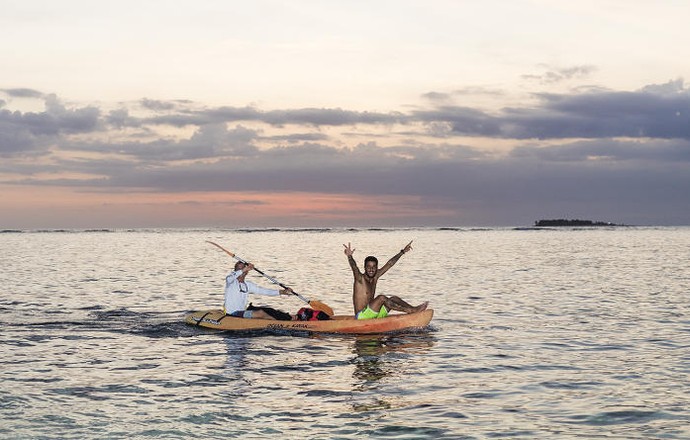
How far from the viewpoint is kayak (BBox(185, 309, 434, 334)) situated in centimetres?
2373

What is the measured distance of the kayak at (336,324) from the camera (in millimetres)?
23734

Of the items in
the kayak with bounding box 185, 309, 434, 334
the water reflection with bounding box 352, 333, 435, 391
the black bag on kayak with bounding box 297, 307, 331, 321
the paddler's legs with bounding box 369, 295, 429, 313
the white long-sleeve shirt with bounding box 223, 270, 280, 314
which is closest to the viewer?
the water reflection with bounding box 352, 333, 435, 391

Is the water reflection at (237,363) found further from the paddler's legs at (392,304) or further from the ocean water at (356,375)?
the paddler's legs at (392,304)

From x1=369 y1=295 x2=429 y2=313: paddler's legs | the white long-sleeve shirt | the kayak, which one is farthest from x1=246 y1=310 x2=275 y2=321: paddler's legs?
x1=369 y1=295 x2=429 y2=313: paddler's legs

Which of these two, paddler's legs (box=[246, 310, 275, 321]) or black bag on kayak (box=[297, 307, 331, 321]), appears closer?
black bag on kayak (box=[297, 307, 331, 321])

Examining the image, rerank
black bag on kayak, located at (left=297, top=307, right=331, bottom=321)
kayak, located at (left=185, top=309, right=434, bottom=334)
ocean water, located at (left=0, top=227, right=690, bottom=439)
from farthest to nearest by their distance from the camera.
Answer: black bag on kayak, located at (left=297, top=307, right=331, bottom=321) < kayak, located at (left=185, top=309, right=434, bottom=334) < ocean water, located at (left=0, top=227, right=690, bottom=439)

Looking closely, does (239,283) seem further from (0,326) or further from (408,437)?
(408,437)

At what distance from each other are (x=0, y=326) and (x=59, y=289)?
1696cm

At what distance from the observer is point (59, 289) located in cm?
4275

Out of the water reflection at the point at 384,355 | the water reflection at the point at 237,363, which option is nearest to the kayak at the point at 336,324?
the water reflection at the point at 384,355

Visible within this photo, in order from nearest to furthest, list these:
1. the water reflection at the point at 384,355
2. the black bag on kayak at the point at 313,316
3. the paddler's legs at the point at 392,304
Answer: the water reflection at the point at 384,355 → the paddler's legs at the point at 392,304 → the black bag on kayak at the point at 313,316

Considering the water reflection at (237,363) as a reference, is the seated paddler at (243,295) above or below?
above

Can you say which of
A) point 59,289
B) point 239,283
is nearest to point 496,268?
point 59,289

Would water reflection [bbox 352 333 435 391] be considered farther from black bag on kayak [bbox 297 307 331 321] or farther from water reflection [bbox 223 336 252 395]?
water reflection [bbox 223 336 252 395]
